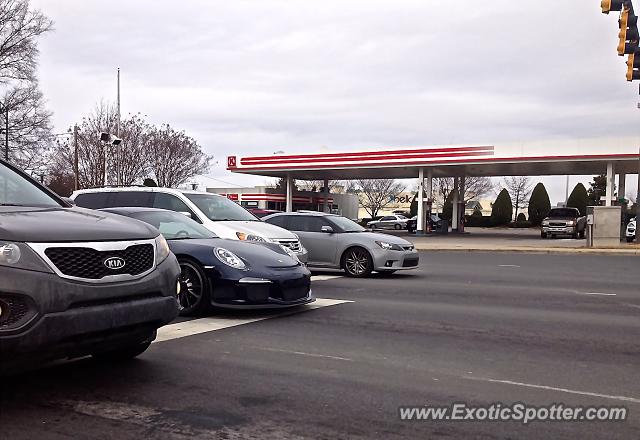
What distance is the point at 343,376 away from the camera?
516 centimetres

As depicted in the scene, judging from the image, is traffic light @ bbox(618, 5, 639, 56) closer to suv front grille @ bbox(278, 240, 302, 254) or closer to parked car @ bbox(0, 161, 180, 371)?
suv front grille @ bbox(278, 240, 302, 254)

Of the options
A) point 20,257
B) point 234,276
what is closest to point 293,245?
point 234,276

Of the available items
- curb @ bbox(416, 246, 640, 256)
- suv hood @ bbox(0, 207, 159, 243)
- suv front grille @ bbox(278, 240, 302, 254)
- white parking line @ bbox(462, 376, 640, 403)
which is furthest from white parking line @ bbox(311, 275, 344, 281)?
curb @ bbox(416, 246, 640, 256)

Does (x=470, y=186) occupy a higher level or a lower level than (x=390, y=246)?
higher

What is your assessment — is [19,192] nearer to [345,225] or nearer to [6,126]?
[345,225]

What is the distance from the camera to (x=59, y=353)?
13.1 ft

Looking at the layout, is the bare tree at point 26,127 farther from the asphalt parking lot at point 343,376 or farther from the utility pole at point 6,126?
the asphalt parking lot at point 343,376

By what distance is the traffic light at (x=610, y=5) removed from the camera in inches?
485

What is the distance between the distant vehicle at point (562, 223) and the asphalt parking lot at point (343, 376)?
27.5 meters

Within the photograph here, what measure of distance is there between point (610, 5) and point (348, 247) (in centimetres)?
721

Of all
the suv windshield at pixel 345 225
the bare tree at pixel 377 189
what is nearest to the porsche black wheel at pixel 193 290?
the suv windshield at pixel 345 225

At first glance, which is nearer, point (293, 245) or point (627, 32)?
point (293, 245)

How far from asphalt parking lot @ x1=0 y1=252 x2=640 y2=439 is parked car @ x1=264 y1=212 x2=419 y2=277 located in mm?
4048

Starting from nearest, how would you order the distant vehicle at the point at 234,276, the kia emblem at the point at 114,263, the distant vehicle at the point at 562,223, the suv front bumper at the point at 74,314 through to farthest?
the suv front bumper at the point at 74,314 → the kia emblem at the point at 114,263 → the distant vehicle at the point at 234,276 → the distant vehicle at the point at 562,223
